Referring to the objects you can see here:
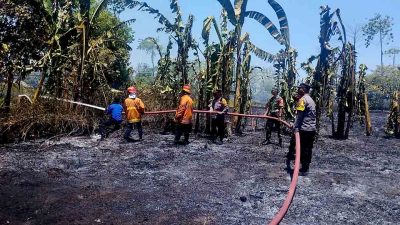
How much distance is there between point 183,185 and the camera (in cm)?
623

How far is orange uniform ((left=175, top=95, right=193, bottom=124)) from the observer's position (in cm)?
949

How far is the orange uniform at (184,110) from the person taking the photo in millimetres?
9492

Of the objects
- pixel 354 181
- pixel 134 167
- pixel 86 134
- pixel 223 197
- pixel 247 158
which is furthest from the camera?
pixel 86 134

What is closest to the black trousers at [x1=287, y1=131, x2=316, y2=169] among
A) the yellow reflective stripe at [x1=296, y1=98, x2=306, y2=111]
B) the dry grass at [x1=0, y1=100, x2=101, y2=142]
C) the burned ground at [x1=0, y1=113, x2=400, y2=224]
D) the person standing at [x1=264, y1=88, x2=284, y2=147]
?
the burned ground at [x1=0, y1=113, x2=400, y2=224]

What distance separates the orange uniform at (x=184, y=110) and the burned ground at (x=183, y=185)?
80 cm

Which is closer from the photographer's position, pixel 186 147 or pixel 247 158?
pixel 247 158

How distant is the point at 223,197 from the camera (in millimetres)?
5633

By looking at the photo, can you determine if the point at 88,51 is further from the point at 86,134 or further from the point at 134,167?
the point at 134,167

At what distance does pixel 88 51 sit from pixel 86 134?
2714mm

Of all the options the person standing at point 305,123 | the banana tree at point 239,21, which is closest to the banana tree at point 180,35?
the banana tree at point 239,21

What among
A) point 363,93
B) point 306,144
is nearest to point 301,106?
point 306,144

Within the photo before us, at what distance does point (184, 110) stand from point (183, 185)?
3.58m

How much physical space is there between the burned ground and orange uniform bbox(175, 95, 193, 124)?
2.61 ft

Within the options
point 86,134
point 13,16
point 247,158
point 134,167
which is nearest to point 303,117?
point 247,158
